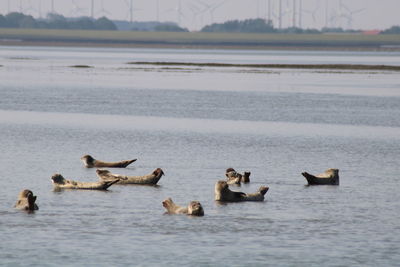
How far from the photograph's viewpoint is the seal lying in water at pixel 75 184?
3678cm

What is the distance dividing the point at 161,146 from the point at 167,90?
171ft

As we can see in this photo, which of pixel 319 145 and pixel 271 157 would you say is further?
pixel 319 145

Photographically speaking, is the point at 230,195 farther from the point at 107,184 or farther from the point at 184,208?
the point at 107,184

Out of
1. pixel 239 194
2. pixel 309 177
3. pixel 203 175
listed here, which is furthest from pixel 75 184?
pixel 309 177

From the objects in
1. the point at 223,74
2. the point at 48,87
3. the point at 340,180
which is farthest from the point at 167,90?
the point at 340,180

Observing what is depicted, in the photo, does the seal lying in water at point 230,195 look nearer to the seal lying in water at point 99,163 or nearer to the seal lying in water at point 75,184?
the seal lying in water at point 75,184

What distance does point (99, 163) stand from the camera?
4316 cm

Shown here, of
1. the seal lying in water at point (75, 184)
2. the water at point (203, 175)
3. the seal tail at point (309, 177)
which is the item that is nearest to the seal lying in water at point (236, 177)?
the water at point (203, 175)

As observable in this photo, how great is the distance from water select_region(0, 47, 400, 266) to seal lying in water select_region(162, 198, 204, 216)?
311mm

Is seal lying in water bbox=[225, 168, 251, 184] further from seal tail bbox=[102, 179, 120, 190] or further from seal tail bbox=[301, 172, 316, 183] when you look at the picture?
seal tail bbox=[102, 179, 120, 190]

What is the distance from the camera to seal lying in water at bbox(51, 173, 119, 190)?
3678 cm

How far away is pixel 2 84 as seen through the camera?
353 feet

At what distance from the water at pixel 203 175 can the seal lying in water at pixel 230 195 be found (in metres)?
0.41

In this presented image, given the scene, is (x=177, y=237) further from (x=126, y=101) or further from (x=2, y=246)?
(x=126, y=101)
